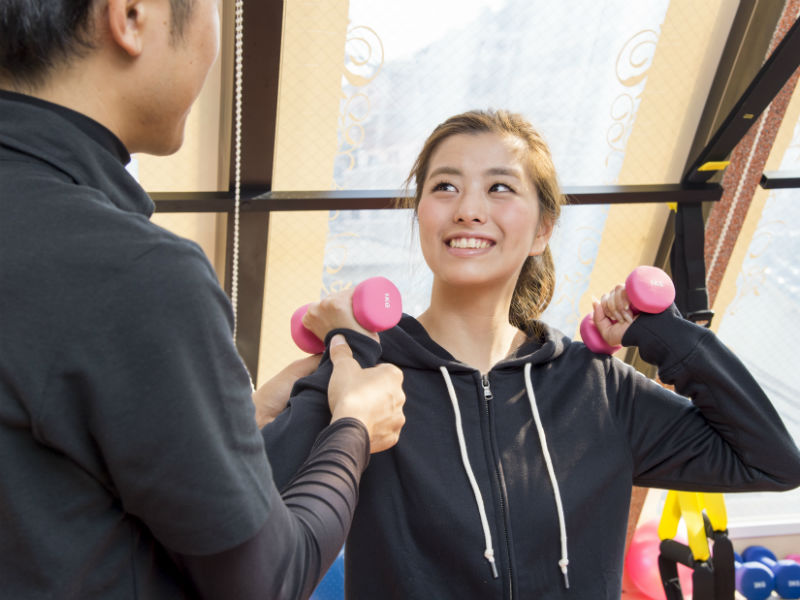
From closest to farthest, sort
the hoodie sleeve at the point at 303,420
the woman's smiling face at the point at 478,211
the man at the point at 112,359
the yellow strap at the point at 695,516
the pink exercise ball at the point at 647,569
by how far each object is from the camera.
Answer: the man at the point at 112,359
the hoodie sleeve at the point at 303,420
the woman's smiling face at the point at 478,211
the yellow strap at the point at 695,516
the pink exercise ball at the point at 647,569

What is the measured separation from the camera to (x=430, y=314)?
147cm

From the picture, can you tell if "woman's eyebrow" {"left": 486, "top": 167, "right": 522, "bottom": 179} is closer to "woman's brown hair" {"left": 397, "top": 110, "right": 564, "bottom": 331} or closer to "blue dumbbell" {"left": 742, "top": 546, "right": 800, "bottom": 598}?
"woman's brown hair" {"left": 397, "top": 110, "right": 564, "bottom": 331}

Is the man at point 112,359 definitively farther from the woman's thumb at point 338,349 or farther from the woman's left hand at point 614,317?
the woman's left hand at point 614,317

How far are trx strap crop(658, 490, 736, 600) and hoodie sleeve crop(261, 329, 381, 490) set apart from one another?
1198 millimetres

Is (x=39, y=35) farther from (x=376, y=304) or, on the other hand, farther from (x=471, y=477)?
(x=471, y=477)

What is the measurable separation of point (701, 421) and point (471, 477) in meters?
0.44

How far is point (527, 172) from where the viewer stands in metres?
1.45

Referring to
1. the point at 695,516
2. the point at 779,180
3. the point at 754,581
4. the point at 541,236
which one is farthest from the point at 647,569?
the point at 541,236

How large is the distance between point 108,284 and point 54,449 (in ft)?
0.52

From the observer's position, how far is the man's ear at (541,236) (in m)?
1.51

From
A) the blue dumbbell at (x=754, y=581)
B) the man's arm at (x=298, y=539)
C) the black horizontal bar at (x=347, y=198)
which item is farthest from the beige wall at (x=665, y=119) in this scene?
the man's arm at (x=298, y=539)

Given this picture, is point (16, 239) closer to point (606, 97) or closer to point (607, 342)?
point (607, 342)

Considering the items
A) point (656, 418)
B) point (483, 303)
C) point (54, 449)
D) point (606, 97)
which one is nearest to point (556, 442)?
point (656, 418)

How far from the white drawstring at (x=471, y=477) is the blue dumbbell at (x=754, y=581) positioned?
7.54 ft
